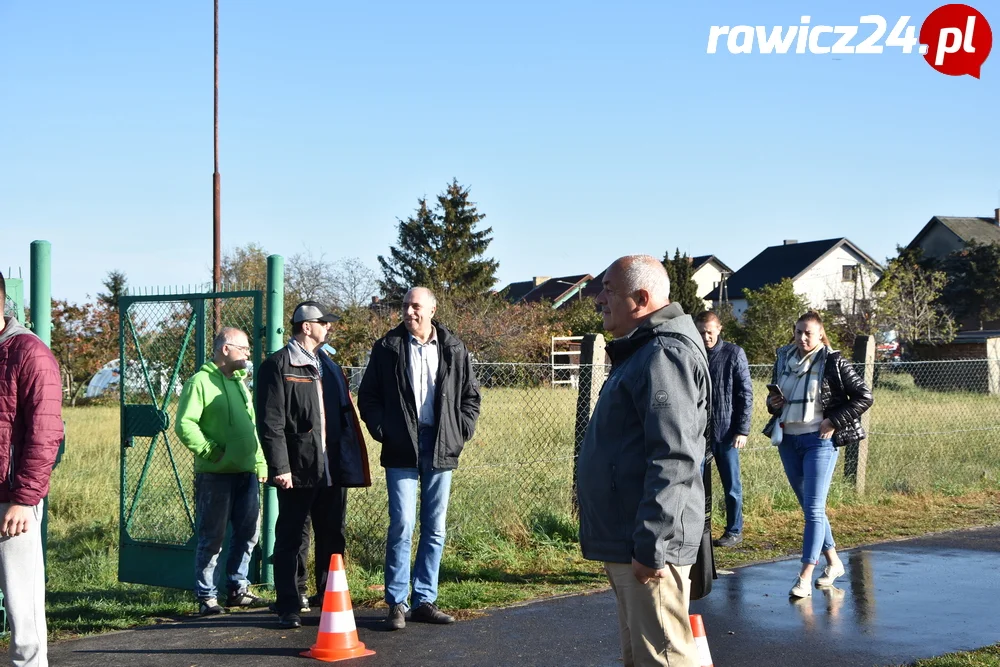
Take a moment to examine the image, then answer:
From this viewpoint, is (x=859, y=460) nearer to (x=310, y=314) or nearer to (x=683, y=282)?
(x=310, y=314)

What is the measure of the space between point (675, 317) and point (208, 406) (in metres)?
3.61

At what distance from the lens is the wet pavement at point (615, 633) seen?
5504 mm

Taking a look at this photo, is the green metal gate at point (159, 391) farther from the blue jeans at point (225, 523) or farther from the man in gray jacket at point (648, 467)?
the man in gray jacket at point (648, 467)

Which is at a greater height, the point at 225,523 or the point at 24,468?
the point at 24,468

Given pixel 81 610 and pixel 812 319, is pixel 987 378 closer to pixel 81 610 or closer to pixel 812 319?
pixel 812 319

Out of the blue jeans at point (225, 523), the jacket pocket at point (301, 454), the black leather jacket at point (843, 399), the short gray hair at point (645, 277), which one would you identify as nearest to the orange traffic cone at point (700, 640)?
the short gray hair at point (645, 277)

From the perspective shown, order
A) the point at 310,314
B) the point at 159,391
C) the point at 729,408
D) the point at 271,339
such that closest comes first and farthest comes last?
1. the point at 310,314
2. the point at 271,339
3. the point at 159,391
4. the point at 729,408

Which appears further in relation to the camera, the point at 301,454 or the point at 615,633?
the point at 301,454

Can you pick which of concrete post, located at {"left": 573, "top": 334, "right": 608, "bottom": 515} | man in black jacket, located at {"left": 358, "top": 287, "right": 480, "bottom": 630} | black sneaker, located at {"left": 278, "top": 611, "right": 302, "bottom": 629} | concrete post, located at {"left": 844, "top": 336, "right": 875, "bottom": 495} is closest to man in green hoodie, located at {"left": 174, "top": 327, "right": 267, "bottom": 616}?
black sneaker, located at {"left": 278, "top": 611, "right": 302, "bottom": 629}

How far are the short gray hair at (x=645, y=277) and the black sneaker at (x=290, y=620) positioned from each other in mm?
3390

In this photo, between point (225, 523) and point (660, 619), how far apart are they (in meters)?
3.66

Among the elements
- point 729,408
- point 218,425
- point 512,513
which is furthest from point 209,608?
point 729,408

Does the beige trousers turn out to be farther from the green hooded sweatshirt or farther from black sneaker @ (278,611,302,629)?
the green hooded sweatshirt

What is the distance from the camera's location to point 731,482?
863 cm
